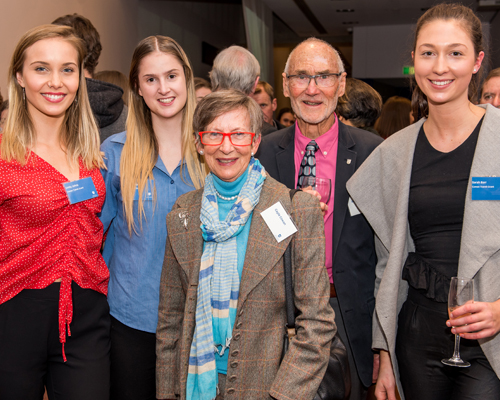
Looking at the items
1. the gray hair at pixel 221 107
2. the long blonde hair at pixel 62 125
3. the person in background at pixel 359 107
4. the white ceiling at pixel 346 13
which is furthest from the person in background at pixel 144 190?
the white ceiling at pixel 346 13

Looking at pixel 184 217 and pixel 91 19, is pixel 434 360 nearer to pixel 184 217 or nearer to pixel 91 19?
pixel 184 217

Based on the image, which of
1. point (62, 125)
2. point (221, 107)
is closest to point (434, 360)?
point (221, 107)

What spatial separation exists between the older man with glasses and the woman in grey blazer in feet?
0.67

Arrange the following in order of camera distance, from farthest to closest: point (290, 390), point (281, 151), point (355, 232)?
point (281, 151) < point (355, 232) < point (290, 390)

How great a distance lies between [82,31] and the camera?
9.56 ft

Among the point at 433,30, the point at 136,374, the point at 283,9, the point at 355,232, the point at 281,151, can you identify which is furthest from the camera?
the point at 283,9

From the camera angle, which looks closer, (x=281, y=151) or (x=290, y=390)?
(x=290, y=390)

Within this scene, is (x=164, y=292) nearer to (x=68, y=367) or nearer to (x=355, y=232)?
(x=68, y=367)

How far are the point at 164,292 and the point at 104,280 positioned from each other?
0.37 meters

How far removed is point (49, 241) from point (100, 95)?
107 centimetres

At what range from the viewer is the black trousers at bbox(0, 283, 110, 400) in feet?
6.07

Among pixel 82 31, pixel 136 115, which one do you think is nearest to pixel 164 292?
pixel 136 115

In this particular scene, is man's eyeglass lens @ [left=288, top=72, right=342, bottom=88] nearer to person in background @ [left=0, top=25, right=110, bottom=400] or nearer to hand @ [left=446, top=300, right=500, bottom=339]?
person in background @ [left=0, top=25, right=110, bottom=400]

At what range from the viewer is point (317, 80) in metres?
2.46
